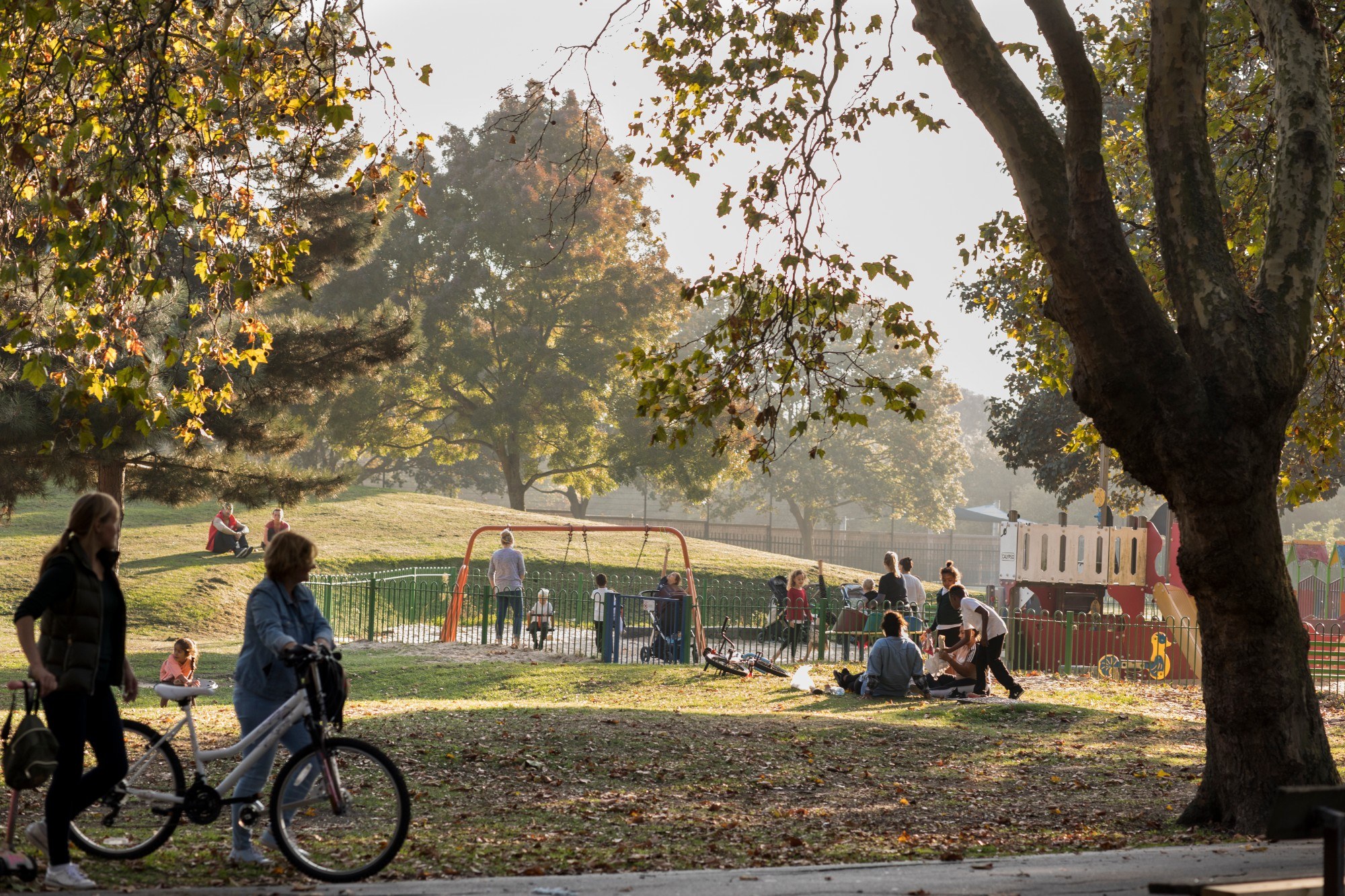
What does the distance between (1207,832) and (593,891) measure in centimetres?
446

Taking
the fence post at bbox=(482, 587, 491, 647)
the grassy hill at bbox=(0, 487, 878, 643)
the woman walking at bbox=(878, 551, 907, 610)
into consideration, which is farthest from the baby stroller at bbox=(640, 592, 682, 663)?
the grassy hill at bbox=(0, 487, 878, 643)

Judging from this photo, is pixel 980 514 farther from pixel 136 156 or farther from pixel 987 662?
pixel 136 156

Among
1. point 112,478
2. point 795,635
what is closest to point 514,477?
point 795,635

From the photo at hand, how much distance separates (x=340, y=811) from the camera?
244 inches

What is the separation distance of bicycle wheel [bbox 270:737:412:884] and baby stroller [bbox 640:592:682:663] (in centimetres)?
1468

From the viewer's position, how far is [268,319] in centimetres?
2034

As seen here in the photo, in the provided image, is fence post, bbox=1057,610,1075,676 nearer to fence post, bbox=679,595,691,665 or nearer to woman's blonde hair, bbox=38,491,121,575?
fence post, bbox=679,595,691,665

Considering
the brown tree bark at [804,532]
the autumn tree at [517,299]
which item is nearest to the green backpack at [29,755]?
the autumn tree at [517,299]

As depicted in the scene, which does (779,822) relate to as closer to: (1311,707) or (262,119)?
(1311,707)

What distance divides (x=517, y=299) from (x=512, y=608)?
23.7 m

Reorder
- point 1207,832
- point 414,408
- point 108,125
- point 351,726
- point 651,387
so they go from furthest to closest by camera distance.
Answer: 1. point 414,408
2. point 351,726
3. point 651,387
4. point 108,125
5. point 1207,832

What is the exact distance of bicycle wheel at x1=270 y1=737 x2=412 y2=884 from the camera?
6086mm

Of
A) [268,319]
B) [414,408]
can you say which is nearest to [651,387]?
[268,319]

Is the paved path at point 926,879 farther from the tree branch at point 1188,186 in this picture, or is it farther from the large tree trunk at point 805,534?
the large tree trunk at point 805,534
